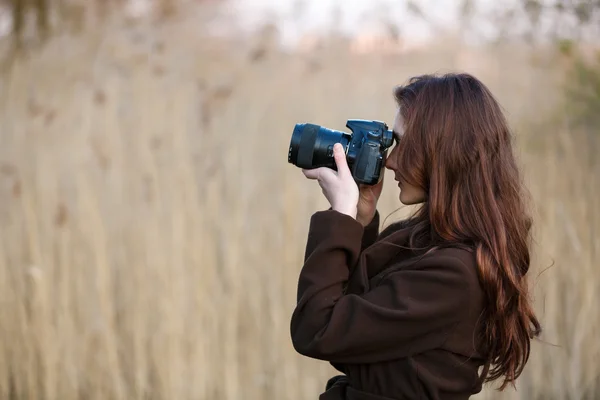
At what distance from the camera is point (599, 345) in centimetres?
215

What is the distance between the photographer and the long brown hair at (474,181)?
107 cm

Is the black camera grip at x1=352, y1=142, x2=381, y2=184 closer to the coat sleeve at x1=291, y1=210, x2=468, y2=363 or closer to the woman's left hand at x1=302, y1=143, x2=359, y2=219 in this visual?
the woman's left hand at x1=302, y1=143, x2=359, y2=219

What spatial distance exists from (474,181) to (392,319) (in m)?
0.25

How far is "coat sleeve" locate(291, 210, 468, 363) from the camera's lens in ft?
3.34

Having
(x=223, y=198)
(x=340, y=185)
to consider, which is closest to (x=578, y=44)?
(x=223, y=198)

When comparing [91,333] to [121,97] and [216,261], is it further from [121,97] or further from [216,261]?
[121,97]

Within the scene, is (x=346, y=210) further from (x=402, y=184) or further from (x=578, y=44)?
(x=578, y=44)

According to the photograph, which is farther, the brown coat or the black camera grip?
the black camera grip

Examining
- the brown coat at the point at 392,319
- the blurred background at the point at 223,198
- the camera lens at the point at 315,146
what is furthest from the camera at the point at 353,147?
the blurred background at the point at 223,198

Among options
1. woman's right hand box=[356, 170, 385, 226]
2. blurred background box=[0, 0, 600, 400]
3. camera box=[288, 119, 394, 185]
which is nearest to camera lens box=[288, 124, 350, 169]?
camera box=[288, 119, 394, 185]

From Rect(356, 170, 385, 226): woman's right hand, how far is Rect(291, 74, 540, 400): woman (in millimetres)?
119

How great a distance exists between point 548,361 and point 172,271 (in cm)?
121

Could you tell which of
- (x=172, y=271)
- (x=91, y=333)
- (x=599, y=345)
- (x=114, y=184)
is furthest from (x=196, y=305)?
(x=599, y=345)

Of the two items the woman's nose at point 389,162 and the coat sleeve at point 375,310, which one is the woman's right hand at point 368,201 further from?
the coat sleeve at point 375,310
